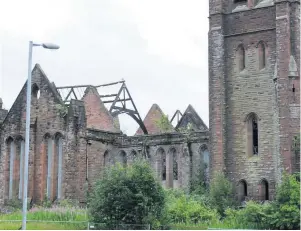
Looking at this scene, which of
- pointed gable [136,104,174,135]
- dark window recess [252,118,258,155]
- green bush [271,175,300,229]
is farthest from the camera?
pointed gable [136,104,174,135]

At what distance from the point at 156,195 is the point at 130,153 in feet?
48.1

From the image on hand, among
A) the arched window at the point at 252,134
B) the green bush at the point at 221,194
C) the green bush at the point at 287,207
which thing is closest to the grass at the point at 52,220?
the green bush at the point at 221,194

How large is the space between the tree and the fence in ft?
0.28

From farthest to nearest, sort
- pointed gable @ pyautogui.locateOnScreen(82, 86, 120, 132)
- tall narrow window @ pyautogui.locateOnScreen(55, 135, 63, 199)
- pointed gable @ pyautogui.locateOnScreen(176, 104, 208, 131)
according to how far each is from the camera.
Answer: pointed gable @ pyautogui.locateOnScreen(176, 104, 208, 131)
pointed gable @ pyautogui.locateOnScreen(82, 86, 120, 132)
tall narrow window @ pyautogui.locateOnScreen(55, 135, 63, 199)

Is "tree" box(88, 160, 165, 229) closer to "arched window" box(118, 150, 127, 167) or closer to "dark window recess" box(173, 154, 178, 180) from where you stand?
"dark window recess" box(173, 154, 178, 180)

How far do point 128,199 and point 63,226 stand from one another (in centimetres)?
474

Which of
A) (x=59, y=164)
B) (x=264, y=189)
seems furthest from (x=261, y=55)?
(x=59, y=164)

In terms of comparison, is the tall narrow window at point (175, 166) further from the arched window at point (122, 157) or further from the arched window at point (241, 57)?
the arched window at point (241, 57)

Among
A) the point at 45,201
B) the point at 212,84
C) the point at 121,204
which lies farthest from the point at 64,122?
the point at 121,204

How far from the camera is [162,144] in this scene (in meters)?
46.2

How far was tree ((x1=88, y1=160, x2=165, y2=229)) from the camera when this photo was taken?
3275 cm

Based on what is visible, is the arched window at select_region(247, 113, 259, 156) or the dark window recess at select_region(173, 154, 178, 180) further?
the dark window recess at select_region(173, 154, 178, 180)

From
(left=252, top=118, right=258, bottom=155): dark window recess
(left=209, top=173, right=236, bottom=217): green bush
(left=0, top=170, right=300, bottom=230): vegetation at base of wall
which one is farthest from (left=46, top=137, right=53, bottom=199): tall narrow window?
(left=252, top=118, right=258, bottom=155): dark window recess

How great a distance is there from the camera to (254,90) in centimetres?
4106
